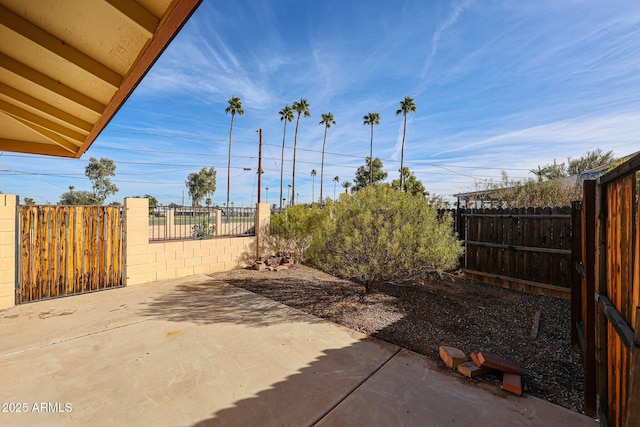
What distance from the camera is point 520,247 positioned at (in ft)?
19.5

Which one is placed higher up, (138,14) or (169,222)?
(138,14)

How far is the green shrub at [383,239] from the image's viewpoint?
439 cm

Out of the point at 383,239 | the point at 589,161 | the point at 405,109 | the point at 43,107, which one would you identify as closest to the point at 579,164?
the point at 589,161

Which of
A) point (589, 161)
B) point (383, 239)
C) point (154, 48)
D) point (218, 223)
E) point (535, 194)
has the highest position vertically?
point (589, 161)

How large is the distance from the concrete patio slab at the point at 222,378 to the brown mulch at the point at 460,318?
37 centimetres

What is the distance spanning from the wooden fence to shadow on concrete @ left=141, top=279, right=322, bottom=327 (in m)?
4.88

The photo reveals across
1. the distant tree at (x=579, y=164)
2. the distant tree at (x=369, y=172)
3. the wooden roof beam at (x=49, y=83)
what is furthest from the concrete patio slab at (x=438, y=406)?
the distant tree at (x=369, y=172)

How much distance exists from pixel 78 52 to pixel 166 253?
5606 millimetres

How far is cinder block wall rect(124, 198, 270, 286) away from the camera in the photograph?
605cm

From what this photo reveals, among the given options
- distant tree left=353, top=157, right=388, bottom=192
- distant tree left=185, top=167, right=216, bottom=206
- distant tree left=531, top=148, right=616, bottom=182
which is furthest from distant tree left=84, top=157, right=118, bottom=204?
distant tree left=531, top=148, right=616, bottom=182

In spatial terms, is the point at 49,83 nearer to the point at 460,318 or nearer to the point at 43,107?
the point at 43,107

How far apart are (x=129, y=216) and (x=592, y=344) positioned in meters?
7.87

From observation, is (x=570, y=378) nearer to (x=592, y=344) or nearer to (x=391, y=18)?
(x=592, y=344)

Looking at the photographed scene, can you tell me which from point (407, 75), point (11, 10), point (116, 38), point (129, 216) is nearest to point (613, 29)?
point (407, 75)
